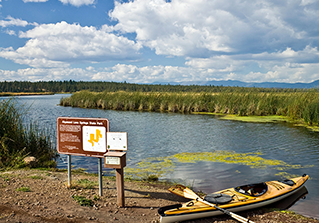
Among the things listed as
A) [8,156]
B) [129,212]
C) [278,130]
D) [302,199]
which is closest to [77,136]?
[129,212]

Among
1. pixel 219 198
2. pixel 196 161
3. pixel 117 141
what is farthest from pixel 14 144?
pixel 219 198

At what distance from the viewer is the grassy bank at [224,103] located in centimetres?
2232

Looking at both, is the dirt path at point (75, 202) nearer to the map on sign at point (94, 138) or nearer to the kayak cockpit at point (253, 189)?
the kayak cockpit at point (253, 189)

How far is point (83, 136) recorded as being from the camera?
611 centimetres

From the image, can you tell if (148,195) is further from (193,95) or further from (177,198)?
(193,95)

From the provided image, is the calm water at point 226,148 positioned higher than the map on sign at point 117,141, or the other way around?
the map on sign at point 117,141

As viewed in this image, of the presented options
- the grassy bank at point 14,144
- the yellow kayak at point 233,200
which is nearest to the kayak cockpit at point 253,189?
the yellow kayak at point 233,200

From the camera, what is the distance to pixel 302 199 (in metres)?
7.18

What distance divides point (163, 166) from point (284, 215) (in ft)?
16.9

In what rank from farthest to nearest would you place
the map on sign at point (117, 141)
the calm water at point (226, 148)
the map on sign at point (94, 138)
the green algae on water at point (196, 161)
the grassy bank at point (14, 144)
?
the green algae on water at point (196, 161) < the calm water at point (226, 148) < the grassy bank at point (14, 144) < the map on sign at point (94, 138) < the map on sign at point (117, 141)

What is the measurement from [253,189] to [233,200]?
119 cm

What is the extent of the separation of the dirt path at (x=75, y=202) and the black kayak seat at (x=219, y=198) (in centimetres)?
36

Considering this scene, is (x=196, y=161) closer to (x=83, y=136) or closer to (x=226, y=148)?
(x=226, y=148)

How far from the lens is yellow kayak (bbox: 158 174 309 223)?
5.19 meters
